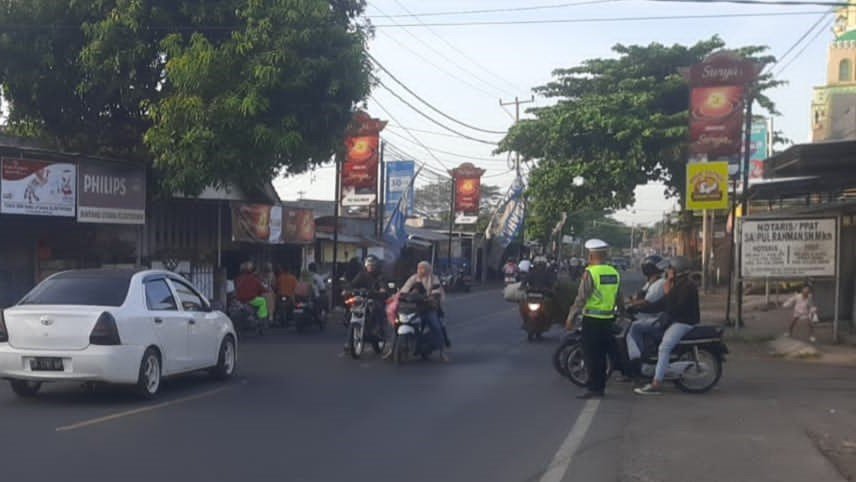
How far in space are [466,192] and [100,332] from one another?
126 ft

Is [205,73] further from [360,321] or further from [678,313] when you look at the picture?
[678,313]

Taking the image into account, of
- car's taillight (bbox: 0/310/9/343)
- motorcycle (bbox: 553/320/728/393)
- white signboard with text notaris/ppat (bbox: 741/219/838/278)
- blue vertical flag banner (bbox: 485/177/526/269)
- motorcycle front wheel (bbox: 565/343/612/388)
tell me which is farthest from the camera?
blue vertical flag banner (bbox: 485/177/526/269)

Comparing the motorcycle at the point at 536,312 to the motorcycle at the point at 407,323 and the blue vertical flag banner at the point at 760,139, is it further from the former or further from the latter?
the blue vertical flag banner at the point at 760,139

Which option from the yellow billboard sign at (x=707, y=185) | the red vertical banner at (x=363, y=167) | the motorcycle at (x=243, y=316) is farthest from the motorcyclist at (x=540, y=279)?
the red vertical banner at (x=363, y=167)

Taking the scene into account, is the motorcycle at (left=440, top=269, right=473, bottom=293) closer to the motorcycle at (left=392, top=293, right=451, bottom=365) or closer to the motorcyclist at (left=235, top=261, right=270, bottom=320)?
the motorcyclist at (left=235, top=261, right=270, bottom=320)

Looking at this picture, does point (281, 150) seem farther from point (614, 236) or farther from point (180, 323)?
point (614, 236)

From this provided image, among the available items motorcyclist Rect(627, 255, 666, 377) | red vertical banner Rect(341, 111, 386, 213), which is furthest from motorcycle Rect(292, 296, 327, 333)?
motorcyclist Rect(627, 255, 666, 377)

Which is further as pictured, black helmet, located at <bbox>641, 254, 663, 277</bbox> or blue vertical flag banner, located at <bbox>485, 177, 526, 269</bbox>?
blue vertical flag banner, located at <bbox>485, 177, 526, 269</bbox>

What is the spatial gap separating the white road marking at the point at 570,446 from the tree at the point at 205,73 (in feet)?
32.7

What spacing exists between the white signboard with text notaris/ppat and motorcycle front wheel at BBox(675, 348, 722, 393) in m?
6.68

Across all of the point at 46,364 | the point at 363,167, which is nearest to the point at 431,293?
the point at 46,364

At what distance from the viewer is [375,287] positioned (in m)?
16.1

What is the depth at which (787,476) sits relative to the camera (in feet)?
24.7

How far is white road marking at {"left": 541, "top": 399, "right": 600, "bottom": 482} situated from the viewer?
299 inches
